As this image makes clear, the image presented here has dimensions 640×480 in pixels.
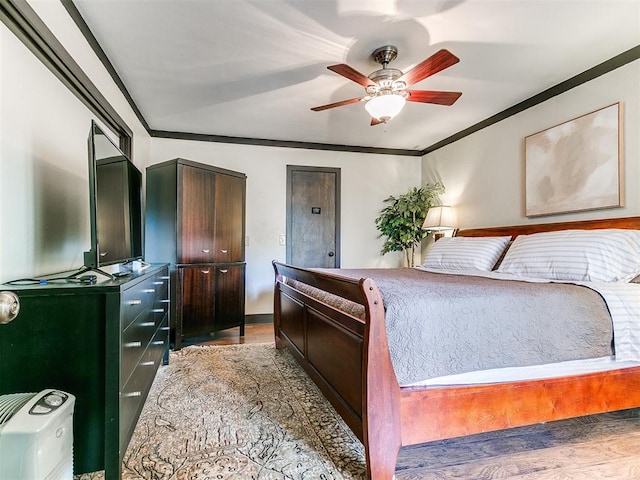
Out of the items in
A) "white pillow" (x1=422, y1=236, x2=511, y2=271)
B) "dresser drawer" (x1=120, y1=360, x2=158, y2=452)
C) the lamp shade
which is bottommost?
"dresser drawer" (x1=120, y1=360, x2=158, y2=452)

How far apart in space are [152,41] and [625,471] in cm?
359

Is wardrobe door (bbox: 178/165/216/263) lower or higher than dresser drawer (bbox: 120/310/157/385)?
higher

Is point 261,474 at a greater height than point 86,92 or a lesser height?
lesser

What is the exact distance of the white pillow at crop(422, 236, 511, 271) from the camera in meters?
2.94

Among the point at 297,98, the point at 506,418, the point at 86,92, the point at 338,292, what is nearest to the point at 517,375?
the point at 506,418

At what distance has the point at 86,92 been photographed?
2.19m

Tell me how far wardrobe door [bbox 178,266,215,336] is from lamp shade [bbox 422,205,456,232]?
2.63 m

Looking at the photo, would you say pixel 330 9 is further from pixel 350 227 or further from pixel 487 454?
pixel 350 227

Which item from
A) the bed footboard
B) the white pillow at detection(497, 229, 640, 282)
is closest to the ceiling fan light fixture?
the bed footboard

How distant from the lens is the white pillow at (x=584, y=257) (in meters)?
2.03

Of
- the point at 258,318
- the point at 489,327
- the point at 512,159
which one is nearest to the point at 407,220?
the point at 512,159

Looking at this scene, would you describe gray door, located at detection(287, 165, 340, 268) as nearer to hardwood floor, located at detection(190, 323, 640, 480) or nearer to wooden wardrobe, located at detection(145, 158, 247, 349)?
wooden wardrobe, located at detection(145, 158, 247, 349)

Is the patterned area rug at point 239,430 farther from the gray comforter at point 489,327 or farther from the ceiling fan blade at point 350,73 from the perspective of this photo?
the ceiling fan blade at point 350,73

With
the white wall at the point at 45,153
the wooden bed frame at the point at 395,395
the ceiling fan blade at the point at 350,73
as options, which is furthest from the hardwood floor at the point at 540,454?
the ceiling fan blade at the point at 350,73
